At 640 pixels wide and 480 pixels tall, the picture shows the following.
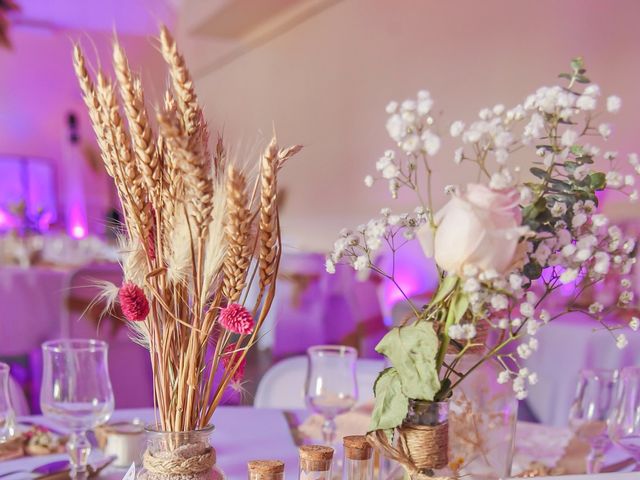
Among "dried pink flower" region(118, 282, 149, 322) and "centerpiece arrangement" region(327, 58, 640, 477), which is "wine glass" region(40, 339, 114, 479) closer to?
"dried pink flower" region(118, 282, 149, 322)

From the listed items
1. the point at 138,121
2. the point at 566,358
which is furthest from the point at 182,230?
the point at 566,358

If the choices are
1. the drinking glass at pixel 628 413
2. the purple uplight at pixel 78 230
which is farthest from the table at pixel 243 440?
the purple uplight at pixel 78 230

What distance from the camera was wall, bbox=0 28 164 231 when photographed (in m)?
8.20

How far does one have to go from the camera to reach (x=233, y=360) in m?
0.77

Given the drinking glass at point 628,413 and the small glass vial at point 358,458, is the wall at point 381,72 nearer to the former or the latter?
the drinking glass at point 628,413

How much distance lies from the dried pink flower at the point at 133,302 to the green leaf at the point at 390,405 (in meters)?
0.25

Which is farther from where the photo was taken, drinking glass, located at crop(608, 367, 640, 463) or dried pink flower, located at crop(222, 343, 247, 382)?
drinking glass, located at crop(608, 367, 640, 463)

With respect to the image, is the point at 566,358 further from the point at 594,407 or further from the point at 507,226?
the point at 507,226

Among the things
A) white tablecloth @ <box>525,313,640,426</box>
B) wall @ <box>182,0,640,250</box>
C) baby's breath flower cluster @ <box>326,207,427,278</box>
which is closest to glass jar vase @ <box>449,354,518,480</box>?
baby's breath flower cluster @ <box>326,207,427,278</box>

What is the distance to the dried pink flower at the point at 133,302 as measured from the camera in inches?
27.6

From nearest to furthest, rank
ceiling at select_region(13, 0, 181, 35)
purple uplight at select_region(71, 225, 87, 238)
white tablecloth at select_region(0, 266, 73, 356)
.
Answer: white tablecloth at select_region(0, 266, 73, 356), ceiling at select_region(13, 0, 181, 35), purple uplight at select_region(71, 225, 87, 238)

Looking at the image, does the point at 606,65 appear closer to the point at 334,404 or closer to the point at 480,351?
the point at 334,404

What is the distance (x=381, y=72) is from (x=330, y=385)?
4.42 meters

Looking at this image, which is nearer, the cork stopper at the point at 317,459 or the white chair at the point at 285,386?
the cork stopper at the point at 317,459
